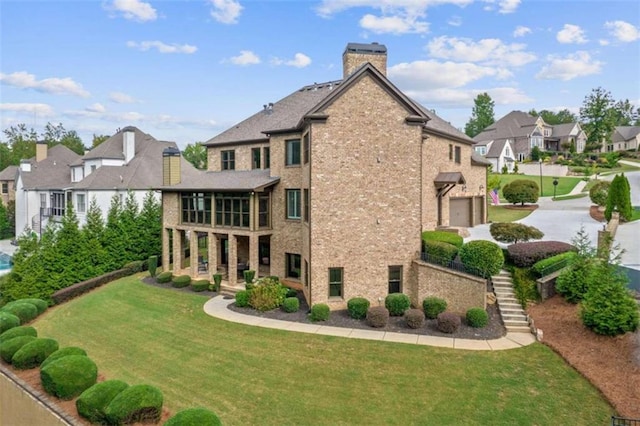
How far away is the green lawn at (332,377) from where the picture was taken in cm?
1107

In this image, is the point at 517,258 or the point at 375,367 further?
the point at 517,258

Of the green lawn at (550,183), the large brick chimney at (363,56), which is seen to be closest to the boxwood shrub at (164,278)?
the large brick chimney at (363,56)

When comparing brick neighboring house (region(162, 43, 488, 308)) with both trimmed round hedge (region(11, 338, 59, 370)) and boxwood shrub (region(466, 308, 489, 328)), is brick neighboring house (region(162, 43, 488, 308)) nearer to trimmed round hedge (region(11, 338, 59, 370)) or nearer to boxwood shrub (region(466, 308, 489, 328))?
boxwood shrub (region(466, 308, 489, 328))

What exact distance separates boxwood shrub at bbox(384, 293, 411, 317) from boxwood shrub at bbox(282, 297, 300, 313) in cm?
413

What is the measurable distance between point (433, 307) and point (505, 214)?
2288 cm

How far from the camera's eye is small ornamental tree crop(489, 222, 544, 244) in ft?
71.8

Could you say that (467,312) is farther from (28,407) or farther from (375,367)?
(28,407)

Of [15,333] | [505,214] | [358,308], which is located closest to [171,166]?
[15,333]

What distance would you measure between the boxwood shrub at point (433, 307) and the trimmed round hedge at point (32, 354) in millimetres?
14697

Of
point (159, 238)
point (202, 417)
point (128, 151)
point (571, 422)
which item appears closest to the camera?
point (202, 417)

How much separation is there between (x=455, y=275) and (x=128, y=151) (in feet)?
114

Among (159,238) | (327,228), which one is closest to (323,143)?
(327,228)

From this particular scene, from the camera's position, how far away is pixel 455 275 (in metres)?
18.0

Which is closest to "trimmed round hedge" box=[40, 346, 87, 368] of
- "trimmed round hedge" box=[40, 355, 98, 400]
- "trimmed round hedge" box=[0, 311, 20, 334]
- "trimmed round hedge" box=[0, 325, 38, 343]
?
"trimmed round hedge" box=[40, 355, 98, 400]
